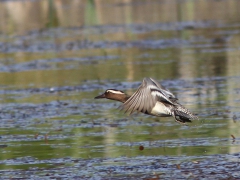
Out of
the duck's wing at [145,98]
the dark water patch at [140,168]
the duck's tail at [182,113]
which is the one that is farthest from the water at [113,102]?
the duck's wing at [145,98]

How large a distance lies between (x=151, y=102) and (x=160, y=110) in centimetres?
35

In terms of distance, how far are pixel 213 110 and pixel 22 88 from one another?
16.2 ft

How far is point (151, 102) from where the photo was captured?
8.94 m

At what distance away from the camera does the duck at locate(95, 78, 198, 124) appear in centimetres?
885

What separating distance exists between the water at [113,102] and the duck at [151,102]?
39 centimetres

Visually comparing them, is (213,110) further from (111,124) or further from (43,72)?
(43,72)

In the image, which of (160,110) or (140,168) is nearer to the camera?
(140,168)

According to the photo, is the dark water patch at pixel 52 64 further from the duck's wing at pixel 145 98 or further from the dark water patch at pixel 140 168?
the dark water patch at pixel 140 168

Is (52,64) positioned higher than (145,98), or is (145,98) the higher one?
(52,64)

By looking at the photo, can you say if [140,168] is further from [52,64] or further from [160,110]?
[52,64]

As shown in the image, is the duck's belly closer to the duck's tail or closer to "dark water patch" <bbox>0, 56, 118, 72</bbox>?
the duck's tail

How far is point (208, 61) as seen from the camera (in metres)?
17.0

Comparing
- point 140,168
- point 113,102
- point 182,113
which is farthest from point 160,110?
point 113,102

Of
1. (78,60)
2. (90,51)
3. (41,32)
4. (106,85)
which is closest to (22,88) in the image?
(106,85)
